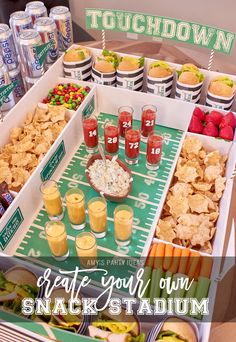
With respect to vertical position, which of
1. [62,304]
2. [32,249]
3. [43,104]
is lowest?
[32,249]

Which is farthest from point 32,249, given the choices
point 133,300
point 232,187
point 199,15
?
point 199,15

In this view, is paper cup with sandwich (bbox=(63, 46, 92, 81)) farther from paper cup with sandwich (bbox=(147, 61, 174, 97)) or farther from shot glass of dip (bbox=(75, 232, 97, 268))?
shot glass of dip (bbox=(75, 232, 97, 268))

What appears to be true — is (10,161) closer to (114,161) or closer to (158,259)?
(114,161)

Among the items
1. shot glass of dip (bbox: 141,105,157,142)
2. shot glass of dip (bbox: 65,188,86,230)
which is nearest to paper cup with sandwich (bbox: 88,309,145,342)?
shot glass of dip (bbox: 65,188,86,230)

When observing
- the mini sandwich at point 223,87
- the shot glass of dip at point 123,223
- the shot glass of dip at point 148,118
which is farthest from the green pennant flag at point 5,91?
the mini sandwich at point 223,87

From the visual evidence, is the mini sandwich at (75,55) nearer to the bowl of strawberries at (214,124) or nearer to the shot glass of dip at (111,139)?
the shot glass of dip at (111,139)

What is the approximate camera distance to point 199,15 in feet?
10.4

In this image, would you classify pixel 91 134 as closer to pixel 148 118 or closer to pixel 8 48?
pixel 148 118

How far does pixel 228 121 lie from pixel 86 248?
3.51 feet

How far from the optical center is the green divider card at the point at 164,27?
1.93 meters

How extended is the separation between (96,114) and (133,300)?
131 cm

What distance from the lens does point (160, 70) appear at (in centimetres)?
206

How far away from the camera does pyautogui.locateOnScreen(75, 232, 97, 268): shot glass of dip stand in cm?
134

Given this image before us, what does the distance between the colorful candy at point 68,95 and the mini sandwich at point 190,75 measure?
22.7 inches
